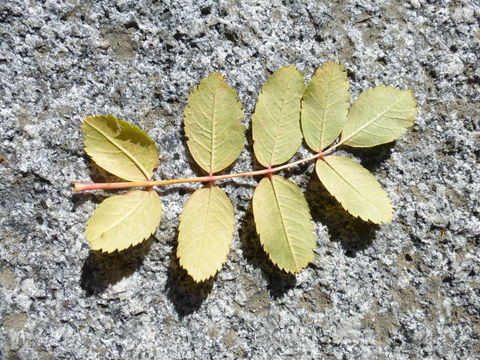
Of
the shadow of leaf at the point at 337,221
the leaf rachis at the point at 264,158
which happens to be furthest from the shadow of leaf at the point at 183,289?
the shadow of leaf at the point at 337,221

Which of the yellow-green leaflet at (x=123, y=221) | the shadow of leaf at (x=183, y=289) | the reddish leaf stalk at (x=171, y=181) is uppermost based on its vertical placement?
the reddish leaf stalk at (x=171, y=181)

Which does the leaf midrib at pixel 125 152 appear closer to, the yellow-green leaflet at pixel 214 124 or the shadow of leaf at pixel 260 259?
the yellow-green leaflet at pixel 214 124

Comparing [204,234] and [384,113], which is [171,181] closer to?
[204,234]

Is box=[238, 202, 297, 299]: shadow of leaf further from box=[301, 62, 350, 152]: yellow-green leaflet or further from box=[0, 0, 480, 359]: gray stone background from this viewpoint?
box=[301, 62, 350, 152]: yellow-green leaflet

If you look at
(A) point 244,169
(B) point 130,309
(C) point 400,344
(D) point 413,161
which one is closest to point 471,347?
(C) point 400,344

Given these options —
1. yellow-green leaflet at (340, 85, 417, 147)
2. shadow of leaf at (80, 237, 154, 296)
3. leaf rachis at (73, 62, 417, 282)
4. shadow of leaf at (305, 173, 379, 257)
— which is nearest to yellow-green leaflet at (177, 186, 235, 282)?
leaf rachis at (73, 62, 417, 282)

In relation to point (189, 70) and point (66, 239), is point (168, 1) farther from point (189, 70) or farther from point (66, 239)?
point (66, 239)

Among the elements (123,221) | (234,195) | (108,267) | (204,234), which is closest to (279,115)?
(234,195)
